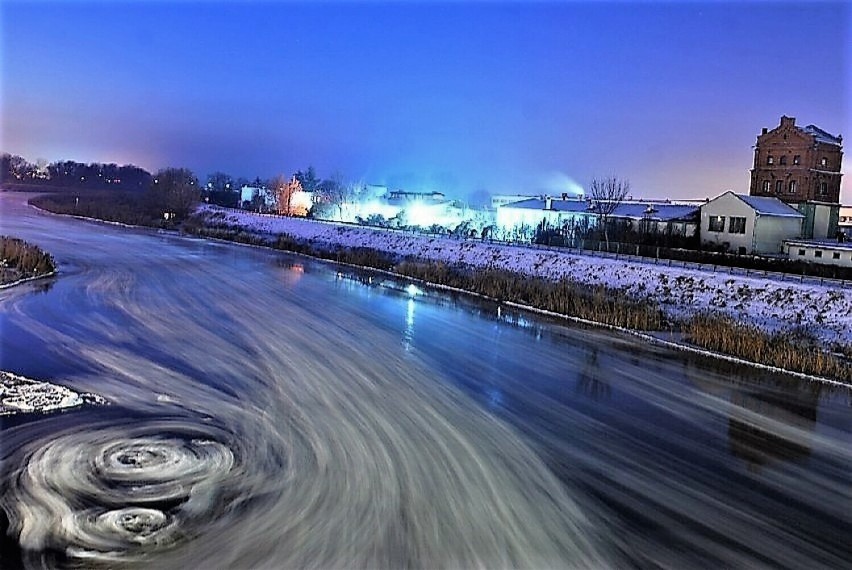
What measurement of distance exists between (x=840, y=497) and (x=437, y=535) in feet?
13.3

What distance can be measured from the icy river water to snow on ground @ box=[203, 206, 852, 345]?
4.23 meters

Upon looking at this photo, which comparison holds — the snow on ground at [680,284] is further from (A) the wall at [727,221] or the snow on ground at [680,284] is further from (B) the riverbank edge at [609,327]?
(A) the wall at [727,221]

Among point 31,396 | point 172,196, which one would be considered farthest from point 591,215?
point 31,396

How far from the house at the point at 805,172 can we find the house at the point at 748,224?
4.44 feet

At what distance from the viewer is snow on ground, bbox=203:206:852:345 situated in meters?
15.7

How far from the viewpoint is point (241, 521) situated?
5.85m

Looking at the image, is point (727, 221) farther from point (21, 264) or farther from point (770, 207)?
point (21, 264)

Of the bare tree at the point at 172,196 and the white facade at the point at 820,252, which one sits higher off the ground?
the bare tree at the point at 172,196

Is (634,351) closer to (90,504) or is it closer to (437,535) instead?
(437,535)

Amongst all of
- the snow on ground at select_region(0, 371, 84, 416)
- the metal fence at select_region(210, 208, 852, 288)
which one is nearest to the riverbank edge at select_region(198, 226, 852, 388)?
the metal fence at select_region(210, 208, 852, 288)

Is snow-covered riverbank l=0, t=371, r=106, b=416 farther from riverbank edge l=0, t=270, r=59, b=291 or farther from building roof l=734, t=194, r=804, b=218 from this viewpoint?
building roof l=734, t=194, r=804, b=218

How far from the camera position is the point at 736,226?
2830cm

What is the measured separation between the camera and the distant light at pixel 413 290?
64.2ft

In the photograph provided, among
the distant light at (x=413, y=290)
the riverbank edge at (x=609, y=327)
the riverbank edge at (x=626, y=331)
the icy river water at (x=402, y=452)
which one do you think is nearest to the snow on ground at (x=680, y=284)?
the riverbank edge at (x=609, y=327)
